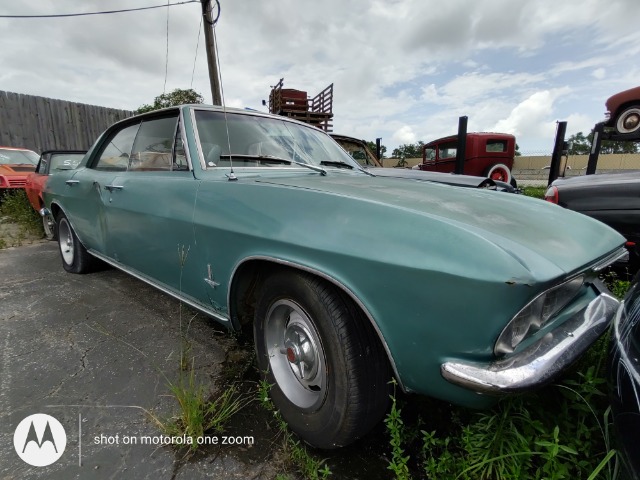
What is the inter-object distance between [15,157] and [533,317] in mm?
10748

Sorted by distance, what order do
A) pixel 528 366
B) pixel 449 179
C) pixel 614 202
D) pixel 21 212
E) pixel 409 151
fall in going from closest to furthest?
pixel 528 366 < pixel 614 202 < pixel 449 179 < pixel 21 212 < pixel 409 151

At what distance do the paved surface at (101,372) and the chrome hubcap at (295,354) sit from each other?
10.8 inches

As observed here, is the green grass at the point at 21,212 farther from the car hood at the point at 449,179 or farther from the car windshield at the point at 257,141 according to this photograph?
the car hood at the point at 449,179

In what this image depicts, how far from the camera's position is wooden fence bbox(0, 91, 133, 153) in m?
9.79

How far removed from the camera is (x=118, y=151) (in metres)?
3.04

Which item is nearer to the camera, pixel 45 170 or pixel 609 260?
pixel 609 260

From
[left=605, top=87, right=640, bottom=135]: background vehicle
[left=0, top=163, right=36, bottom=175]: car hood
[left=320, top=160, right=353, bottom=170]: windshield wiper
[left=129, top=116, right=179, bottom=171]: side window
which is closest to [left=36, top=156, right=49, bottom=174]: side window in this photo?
[left=0, top=163, right=36, bottom=175]: car hood

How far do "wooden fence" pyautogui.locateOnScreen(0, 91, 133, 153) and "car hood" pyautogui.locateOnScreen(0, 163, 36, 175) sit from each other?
2.80m

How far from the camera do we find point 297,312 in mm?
1521

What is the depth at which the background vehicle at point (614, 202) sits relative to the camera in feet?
8.38


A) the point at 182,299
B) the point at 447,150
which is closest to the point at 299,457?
the point at 182,299

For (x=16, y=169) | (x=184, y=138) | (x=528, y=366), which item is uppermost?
(x=184, y=138)

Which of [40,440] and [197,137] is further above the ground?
[197,137]

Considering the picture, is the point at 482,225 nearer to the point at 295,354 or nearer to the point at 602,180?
the point at 295,354
